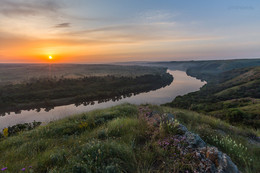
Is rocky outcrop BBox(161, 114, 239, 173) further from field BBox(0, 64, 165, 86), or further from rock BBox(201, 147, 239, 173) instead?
→ field BBox(0, 64, 165, 86)

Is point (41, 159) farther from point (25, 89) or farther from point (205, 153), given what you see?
point (25, 89)

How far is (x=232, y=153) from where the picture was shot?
3762 millimetres

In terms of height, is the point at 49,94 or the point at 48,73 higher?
the point at 48,73

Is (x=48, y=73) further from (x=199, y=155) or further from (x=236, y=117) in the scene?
(x=199, y=155)

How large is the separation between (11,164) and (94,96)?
39.8 meters

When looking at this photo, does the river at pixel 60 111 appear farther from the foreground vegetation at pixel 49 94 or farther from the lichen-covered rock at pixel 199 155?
the lichen-covered rock at pixel 199 155

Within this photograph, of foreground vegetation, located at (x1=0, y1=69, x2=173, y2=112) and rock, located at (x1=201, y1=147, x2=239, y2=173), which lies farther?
foreground vegetation, located at (x1=0, y1=69, x2=173, y2=112)

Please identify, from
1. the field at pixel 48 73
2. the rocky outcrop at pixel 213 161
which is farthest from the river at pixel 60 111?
the field at pixel 48 73

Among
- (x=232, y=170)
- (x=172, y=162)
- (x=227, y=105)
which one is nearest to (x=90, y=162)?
(x=172, y=162)

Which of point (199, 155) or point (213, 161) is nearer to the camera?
point (213, 161)

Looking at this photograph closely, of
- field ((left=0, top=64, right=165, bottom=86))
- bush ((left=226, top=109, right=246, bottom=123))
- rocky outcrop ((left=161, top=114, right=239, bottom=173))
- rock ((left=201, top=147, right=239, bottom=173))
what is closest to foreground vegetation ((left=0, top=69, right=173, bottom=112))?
field ((left=0, top=64, right=165, bottom=86))

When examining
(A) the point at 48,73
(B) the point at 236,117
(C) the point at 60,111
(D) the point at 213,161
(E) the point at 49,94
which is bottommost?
(C) the point at 60,111

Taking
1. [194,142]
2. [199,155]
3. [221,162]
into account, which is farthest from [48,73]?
[221,162]

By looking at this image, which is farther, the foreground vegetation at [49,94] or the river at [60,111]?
the foreground vegetation at [49,94]
